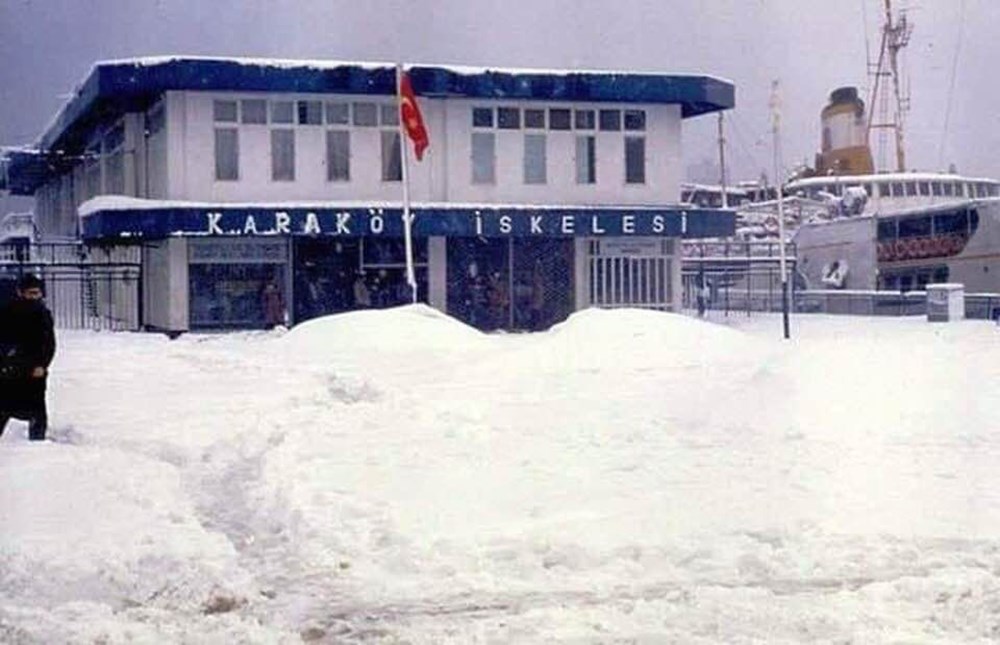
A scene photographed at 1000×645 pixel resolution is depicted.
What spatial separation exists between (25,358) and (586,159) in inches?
953

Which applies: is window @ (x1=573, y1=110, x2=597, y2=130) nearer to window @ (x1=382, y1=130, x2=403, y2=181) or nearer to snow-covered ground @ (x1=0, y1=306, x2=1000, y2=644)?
window @ (x1=382, y1=130, x2=403, y2=181)

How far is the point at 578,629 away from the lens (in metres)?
6.22

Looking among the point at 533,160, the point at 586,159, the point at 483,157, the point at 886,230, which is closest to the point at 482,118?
the point at 483,157

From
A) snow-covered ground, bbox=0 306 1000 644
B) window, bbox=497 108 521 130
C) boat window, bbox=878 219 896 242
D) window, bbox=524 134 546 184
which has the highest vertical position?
window, bbox=497 108 521 130

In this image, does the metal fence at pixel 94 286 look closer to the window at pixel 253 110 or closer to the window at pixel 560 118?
the window at pixel 253 110

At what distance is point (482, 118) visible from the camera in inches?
1342

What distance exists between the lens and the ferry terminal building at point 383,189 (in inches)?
1243

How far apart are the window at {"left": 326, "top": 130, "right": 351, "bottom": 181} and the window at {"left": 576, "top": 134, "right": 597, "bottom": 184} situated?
19.6 feet

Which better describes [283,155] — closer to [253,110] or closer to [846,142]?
[253,110]

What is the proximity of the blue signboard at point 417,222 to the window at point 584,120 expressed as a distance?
7.66 feet

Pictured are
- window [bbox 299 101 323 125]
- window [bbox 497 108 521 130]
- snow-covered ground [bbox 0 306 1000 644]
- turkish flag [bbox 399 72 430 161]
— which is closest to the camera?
snow-covered ground [bbox 0 306 1000 644]

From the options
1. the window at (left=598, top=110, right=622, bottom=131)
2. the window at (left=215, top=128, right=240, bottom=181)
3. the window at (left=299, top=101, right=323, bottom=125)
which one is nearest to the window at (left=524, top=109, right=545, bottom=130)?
the window at (left=598, top=110, right=622, bottom=131)

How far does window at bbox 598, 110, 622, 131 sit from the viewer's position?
3503 cm

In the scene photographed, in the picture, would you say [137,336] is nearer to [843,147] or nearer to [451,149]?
[451,149]
